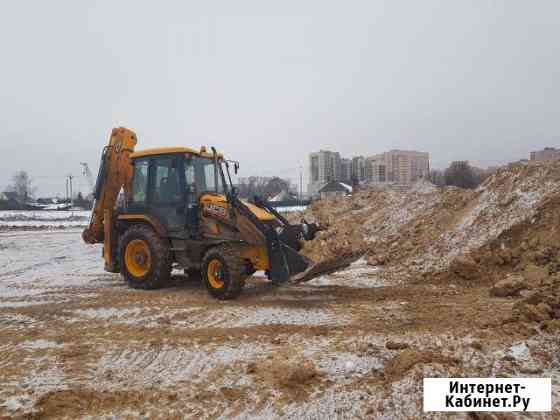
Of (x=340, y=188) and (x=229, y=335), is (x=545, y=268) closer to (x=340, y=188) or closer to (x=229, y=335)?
(x=229, y=335)

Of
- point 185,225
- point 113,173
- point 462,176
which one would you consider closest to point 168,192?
point 185,225

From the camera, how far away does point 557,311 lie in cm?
481

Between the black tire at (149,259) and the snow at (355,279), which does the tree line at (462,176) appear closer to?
the snow at (355,279)

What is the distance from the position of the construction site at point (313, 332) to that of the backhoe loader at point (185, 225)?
0.49 meters

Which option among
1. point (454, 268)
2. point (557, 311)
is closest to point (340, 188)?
point (454, 268)

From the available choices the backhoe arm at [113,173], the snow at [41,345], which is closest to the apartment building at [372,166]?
the backhoe arm at [113,173]

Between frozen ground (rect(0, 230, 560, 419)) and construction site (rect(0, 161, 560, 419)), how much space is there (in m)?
0.02

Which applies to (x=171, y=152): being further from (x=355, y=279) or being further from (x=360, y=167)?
(x=360, y=167)

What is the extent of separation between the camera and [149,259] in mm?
8039

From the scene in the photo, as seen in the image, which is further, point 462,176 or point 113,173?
point 462,176

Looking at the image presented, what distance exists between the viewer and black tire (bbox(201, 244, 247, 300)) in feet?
22.5

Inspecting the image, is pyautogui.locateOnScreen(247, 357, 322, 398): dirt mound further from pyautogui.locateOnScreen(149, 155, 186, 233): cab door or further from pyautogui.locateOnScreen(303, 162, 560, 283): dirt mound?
pyautogui.locateOnScreen(149, 155, 186, 233): cab door

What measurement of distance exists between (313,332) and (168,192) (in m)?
4.03

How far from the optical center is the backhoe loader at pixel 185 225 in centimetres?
695
